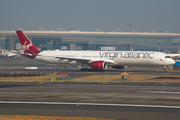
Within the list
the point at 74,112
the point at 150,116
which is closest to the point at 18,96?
the point at 74,112

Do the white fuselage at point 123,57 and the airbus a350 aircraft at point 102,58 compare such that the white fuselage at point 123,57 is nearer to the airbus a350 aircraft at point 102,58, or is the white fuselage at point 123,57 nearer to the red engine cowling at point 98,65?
the airbus a350 aircraft at point 102,58

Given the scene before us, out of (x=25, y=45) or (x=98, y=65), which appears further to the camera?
(x=25, y=45)

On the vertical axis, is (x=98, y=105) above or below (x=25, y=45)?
below

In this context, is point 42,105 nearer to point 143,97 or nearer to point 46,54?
point 143,97

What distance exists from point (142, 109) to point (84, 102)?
5.89m

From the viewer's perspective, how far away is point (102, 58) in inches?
2640

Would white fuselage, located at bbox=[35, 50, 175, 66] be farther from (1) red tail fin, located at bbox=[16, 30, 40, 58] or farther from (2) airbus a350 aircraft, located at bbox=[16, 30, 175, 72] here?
(1) red tail fin, located at bbox=[16, 30, 40, 58]

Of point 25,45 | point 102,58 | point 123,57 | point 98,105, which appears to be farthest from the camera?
point 25,45

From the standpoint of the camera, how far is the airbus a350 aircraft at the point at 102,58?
63.3 metres

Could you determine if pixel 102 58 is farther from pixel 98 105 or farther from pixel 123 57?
pixel 98 105

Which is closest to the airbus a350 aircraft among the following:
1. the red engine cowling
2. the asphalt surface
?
the red engine cowling

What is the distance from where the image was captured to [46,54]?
70.7 metres

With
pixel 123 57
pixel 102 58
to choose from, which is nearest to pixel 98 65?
pixel 102 58

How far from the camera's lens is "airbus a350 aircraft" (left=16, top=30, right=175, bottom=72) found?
63.3m
